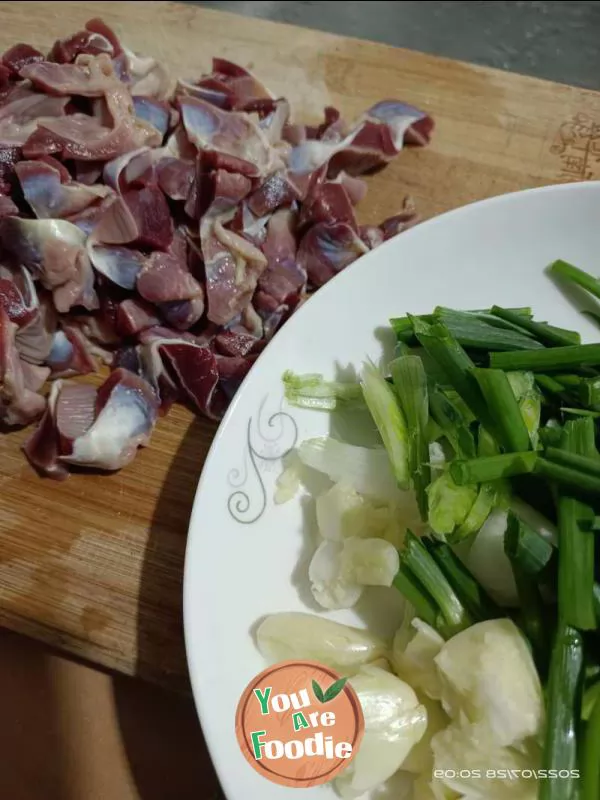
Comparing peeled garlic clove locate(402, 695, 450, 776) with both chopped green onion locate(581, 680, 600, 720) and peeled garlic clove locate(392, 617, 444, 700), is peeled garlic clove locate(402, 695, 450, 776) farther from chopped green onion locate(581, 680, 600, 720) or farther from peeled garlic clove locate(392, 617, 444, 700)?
chopped green onion locate(581, 680, 600, 720)

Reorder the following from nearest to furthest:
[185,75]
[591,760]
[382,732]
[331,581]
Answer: [591,760] → [382,732] → [331,581] → [185,75]

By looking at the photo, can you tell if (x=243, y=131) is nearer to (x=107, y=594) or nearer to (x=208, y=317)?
(x=208, y=317)

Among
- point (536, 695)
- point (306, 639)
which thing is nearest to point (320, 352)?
point (306, 639)

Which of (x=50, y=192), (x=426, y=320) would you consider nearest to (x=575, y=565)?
(x=426, y=320)

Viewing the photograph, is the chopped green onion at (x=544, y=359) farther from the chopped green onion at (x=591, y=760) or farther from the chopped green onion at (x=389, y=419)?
the chopped green onion at (x=591, y=760)

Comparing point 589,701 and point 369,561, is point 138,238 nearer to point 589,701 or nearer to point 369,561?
point 369,561

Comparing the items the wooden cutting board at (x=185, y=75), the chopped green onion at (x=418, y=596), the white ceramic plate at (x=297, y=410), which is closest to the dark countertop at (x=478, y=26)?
the wooden cutting board at (x=185, y=75)

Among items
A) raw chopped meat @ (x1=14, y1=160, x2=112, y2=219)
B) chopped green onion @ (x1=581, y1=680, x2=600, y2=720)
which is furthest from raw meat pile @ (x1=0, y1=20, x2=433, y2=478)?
chopped green onion @ (x1=581, y1=680, x2=600, y2=720)
